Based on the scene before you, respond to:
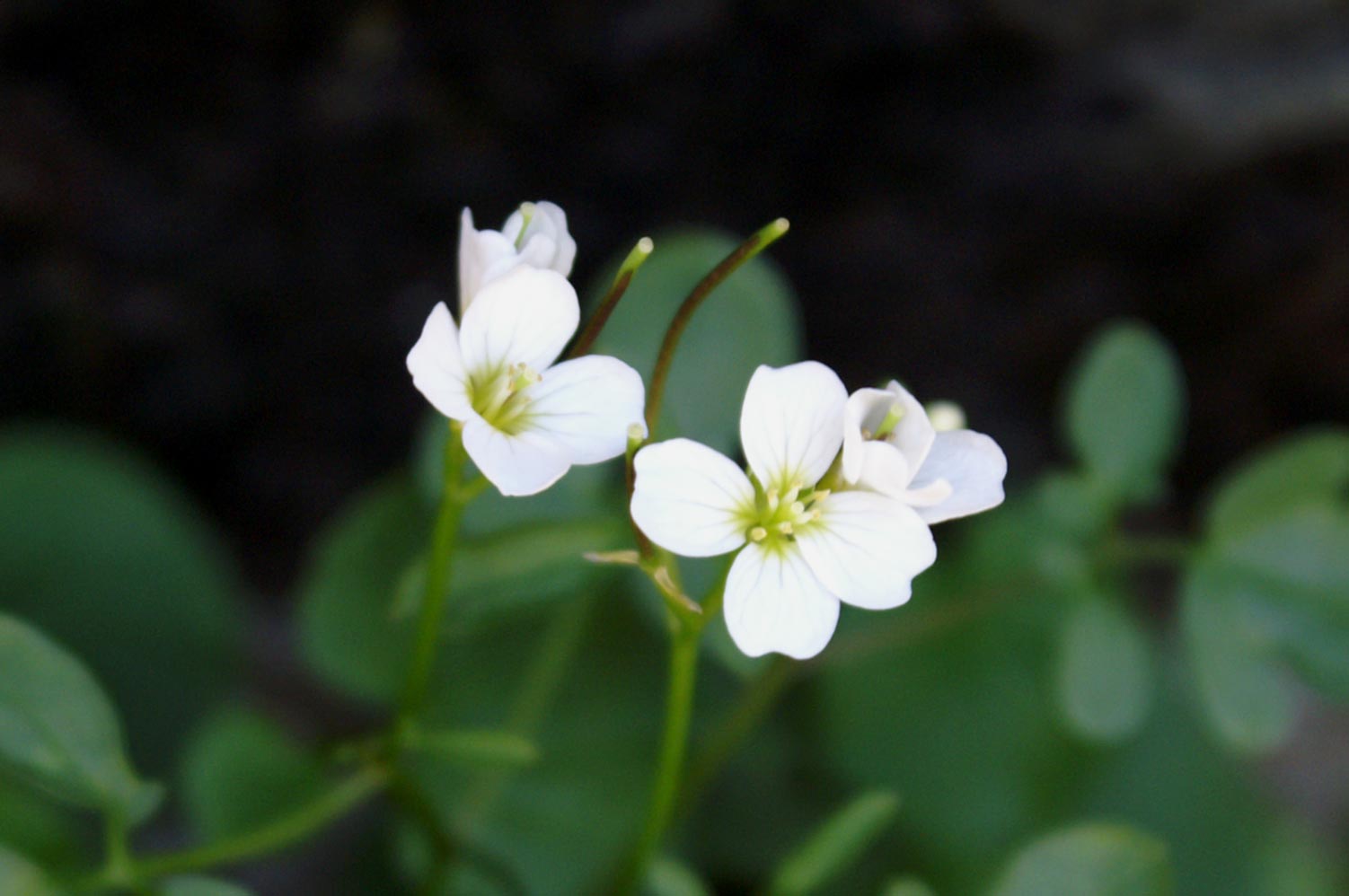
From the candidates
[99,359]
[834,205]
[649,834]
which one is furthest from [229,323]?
[649,834]

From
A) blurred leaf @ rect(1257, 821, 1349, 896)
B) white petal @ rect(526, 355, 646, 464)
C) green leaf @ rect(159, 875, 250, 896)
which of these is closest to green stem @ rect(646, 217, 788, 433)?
white petal @ rect(526, 355, 646, 464)

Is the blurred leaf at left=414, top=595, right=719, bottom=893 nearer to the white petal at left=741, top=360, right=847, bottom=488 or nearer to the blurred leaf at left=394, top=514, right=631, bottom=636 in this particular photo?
the blurred leaf at left=394, top=514, right=631, bottom=636

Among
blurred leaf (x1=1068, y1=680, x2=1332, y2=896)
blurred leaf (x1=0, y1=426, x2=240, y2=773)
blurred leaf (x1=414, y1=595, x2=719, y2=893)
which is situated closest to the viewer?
blurred leaf (x1=414, y1=595, x2=719, y2=893)

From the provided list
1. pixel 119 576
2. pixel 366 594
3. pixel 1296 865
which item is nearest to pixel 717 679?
pixel 366 594

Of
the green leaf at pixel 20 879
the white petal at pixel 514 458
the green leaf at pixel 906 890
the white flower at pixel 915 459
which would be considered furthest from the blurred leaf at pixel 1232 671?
the green leaf at pixel 20 879

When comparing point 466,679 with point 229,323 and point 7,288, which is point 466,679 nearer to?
point 229,323

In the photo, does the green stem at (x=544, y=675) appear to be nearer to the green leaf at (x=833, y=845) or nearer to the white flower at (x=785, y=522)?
the green leaf at (x=833, y=845)

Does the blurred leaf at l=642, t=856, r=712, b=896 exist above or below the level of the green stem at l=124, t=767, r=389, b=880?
below
